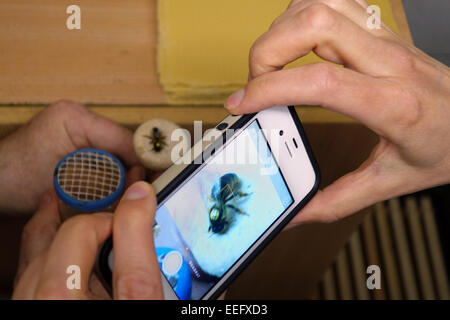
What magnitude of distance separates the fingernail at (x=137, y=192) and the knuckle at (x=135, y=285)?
0.21ft

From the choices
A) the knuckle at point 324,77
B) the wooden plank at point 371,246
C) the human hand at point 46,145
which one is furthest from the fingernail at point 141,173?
the wooden plank at point 371,246

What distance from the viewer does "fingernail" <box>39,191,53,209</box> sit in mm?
445

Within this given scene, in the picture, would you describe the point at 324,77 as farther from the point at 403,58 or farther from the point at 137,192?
the point at 137,192

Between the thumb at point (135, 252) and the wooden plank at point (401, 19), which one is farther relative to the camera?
the wooden plank at point (401, 19)

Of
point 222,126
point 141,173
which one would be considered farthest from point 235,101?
point 141,173

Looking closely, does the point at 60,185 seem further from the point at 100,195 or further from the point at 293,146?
the point at 293,146

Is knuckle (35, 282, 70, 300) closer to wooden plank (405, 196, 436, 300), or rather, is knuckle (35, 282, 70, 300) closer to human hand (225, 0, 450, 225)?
human hand (225, 0, 450, 225)

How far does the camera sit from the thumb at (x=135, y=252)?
0.30 m

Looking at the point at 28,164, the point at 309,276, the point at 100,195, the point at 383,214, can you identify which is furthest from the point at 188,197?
the point at 383,214

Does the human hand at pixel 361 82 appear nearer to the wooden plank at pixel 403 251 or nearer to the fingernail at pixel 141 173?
the fingernail at pixel 141 173
